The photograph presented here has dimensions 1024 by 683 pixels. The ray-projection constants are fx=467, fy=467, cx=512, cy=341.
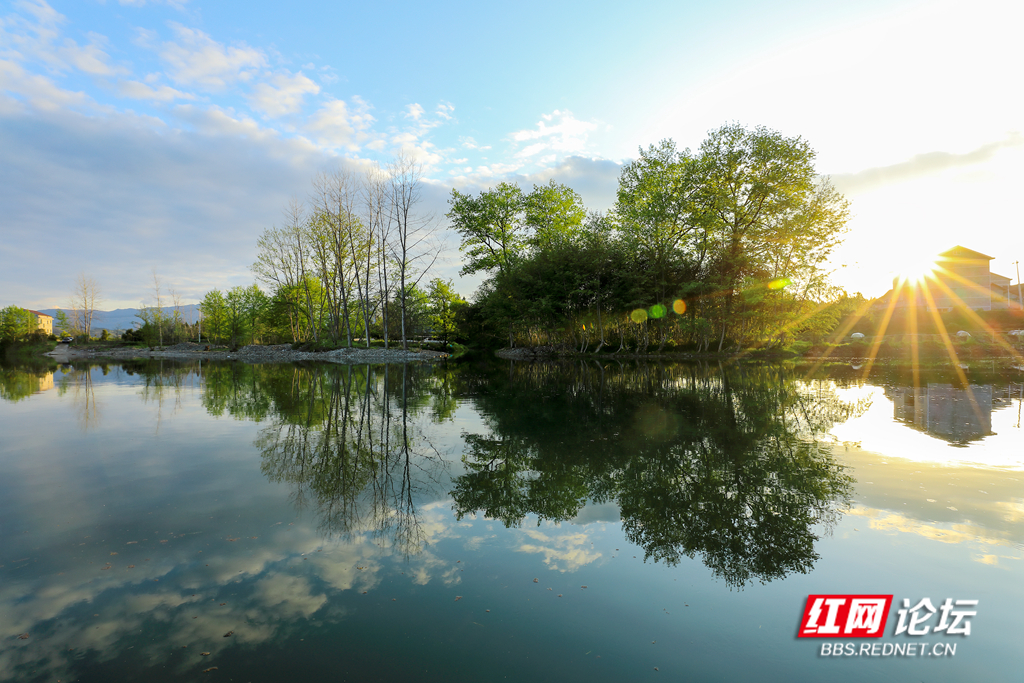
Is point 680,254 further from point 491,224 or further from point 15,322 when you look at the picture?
point 15,322

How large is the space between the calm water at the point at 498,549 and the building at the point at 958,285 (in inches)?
2513

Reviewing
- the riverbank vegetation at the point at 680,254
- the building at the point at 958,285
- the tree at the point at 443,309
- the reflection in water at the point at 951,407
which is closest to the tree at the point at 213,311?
the tree at the point at 443,309

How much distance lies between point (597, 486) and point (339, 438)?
4942 millimetres

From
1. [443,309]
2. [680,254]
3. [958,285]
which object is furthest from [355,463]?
[958,285]

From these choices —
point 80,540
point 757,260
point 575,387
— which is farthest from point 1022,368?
point 80,540

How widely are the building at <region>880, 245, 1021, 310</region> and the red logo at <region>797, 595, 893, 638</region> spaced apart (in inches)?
2620

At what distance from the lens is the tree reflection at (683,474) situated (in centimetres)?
424

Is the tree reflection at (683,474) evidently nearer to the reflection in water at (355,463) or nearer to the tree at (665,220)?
the reflection in water at (355,463)

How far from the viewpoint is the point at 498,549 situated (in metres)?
4.09

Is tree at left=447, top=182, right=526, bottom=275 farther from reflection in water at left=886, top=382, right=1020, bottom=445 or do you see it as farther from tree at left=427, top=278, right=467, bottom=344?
reflection in water at left=886, top=382, right=1020, bottom=445

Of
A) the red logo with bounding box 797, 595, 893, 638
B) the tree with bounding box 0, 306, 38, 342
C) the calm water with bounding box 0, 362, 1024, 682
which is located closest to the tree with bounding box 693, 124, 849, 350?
the calm water with bounding box 0, 362, 1024, 682

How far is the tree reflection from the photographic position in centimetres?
424

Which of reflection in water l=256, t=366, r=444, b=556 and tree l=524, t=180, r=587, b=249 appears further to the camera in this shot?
tree l=524, t=180, r=587, b=249

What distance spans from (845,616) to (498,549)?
8.43 feet
